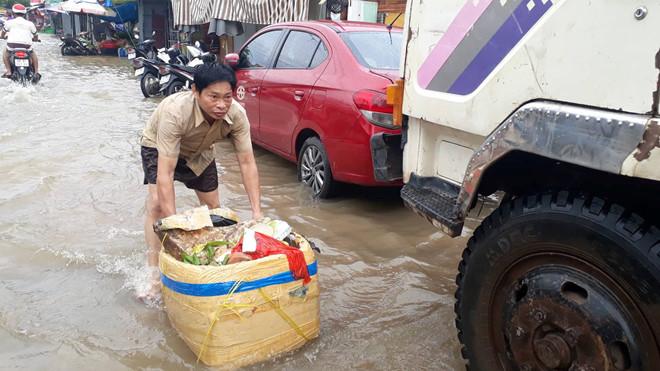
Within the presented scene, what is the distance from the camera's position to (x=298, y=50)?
5250 millimetres

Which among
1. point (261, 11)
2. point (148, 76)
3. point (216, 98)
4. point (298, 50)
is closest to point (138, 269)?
point (216, 98)

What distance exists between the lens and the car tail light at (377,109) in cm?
407

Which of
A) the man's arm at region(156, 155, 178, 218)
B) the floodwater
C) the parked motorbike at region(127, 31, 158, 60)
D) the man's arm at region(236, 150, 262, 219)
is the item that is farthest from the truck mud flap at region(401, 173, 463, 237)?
the parked motorbike at region(127, 31, 158, 60)

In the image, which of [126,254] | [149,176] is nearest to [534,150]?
[149,176]

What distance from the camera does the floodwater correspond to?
2.75 metres

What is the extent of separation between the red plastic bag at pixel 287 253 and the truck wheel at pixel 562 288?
76cm

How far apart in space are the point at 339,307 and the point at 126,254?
176 centimetres

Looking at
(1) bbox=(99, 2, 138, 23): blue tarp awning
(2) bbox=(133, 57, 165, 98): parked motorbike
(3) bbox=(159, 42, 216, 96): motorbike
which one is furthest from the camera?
(1) bbox=(99, 2, 138, 23): blue tarp awning

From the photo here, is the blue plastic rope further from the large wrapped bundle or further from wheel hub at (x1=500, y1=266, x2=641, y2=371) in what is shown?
wheel hub at (x1=500, y1=266, x2=641, y2=371)

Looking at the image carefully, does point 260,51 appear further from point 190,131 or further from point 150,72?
point 150,72

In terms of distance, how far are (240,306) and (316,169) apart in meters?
2.68

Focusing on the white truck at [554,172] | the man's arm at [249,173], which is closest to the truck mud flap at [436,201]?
the white truck at [554,172]

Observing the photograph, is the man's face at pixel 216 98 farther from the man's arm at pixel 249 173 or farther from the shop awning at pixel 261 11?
the shop awning at pixel 261 11

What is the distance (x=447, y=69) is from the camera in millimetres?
2285
